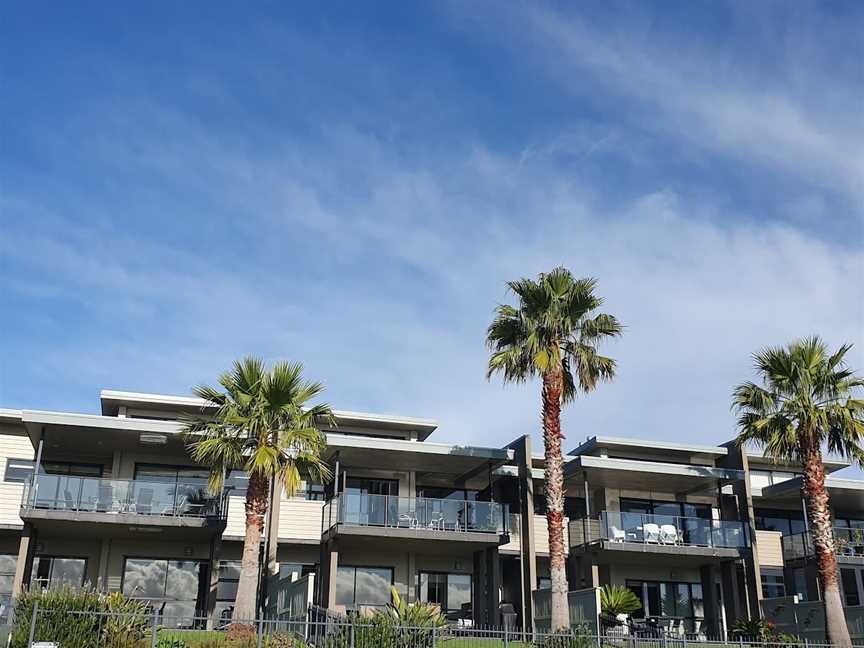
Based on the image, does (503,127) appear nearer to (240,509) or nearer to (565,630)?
(565,630)

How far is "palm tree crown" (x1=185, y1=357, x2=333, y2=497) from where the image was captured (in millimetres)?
24016

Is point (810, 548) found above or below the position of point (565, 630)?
above

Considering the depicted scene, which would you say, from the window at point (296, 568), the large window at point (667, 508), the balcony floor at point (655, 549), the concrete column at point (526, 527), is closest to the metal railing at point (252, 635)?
the concrete column at point (526, 527)

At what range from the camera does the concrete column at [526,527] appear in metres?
28.1

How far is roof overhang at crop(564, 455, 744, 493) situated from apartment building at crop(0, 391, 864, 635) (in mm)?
73

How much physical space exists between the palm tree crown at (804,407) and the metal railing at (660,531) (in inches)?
127

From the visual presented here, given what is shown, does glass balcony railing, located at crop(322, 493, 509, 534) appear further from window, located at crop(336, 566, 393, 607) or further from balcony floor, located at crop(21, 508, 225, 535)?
balcony floor, located at crop(21, 508, 225, 535)

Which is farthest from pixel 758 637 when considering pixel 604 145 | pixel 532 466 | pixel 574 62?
pixel 574 62

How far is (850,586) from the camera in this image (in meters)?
34.3

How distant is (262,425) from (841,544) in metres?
19.2

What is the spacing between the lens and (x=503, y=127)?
67.4 feet

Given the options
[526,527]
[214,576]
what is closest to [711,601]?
[526,527]

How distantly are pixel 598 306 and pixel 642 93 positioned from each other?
950cm

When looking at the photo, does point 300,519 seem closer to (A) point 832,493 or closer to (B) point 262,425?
(B) point 262,425
